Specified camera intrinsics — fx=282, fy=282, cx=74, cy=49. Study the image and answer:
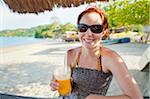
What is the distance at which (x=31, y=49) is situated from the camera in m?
11.3

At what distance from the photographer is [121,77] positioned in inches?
33.7

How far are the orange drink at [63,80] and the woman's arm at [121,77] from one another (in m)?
0.14

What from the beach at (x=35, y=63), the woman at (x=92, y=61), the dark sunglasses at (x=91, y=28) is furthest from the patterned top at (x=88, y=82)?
the beach at (x=35, y=63)

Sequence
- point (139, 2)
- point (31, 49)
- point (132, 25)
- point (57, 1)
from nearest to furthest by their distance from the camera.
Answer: point (57, 1)
point (139, 2)
point (132, 25)
point (31, 49)

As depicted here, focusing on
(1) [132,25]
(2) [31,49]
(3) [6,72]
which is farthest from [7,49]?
(1) [132,25]

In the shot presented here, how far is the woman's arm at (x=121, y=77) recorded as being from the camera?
0.83 meters

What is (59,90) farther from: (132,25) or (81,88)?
(132,25)

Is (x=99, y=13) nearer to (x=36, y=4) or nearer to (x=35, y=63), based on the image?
(x=36, y=4)

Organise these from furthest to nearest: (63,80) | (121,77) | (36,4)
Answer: (36,4) → (63,80) → (121,77)

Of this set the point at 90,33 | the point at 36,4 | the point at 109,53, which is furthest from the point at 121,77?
the point at 36,4

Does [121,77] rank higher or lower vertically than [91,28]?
lower

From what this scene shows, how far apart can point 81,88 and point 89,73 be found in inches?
2.3

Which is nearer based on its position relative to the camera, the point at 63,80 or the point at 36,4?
the point at 63,80

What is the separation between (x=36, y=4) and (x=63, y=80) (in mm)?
1246
